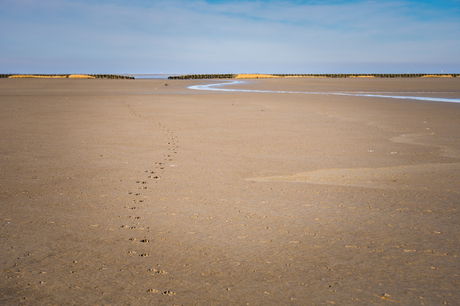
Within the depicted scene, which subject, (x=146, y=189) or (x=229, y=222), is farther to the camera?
(x=146, y=189)

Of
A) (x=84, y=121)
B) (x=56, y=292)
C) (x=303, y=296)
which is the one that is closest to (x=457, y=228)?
(x=303, y=296)

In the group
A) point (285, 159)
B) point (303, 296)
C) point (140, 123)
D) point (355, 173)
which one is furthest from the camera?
point (140, 123)

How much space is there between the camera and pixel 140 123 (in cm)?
1422

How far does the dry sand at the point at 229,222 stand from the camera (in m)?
3.37

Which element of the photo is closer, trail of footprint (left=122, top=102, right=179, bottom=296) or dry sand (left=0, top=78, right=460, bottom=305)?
dry sand (left=0, top=78, right=460, bottom=305)

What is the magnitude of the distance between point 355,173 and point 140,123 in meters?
8.66

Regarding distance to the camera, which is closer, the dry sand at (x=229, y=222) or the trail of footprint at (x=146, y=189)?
the dry sand at (x=229, y=222)

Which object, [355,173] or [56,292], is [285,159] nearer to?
[355,173]

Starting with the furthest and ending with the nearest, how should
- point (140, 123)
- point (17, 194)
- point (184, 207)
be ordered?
point (140, 123), point (17, 194), point (184, 207)

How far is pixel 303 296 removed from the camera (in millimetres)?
3242

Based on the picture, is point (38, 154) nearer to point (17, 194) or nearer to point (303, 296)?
point (17, 194)

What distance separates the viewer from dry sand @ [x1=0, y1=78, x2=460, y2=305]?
337cm

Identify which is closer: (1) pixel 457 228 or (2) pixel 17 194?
(1) pixel 457 228

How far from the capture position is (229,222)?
16.0 feet
